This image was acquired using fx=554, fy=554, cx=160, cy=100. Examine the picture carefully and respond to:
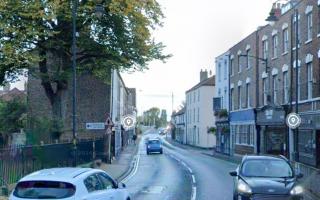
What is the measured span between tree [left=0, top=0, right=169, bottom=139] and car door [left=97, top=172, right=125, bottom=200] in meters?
19.7

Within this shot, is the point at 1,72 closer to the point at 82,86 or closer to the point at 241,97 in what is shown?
the point at 82,86

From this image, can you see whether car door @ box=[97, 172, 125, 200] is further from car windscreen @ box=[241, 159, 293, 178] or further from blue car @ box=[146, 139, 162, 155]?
blue car @ box=[146, 139, 162, 155]

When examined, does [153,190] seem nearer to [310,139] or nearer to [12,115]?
[310,139]

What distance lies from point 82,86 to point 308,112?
25001 mm

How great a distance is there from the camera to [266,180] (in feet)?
50.4

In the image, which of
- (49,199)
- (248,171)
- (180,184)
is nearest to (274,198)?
(248,171)

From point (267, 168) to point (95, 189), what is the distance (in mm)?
6582

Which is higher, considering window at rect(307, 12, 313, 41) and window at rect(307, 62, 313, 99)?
window at rect(307, 12, 313, 41)

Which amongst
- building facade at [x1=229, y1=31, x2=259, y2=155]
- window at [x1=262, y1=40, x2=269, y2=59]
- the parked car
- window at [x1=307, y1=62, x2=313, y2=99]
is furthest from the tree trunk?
the parked car

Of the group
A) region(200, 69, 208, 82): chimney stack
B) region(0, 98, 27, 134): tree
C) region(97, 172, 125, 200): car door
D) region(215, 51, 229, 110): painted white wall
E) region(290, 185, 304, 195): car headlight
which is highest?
region(200, 69, 208, 82): chimney stack

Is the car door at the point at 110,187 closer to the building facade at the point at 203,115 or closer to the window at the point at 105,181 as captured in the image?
the window at the point at 105,181

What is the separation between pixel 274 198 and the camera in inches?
568

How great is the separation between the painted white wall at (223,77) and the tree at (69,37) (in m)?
22.7

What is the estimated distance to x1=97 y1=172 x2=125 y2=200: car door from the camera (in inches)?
487
